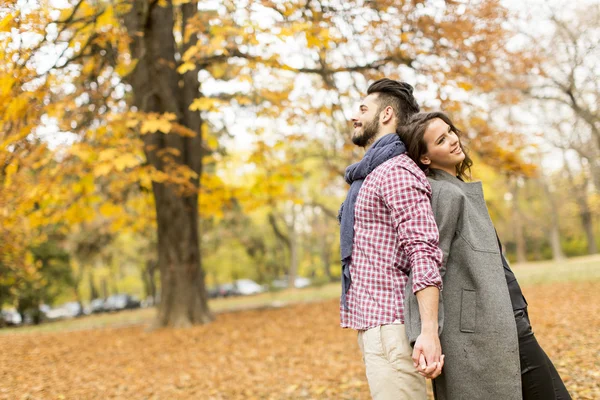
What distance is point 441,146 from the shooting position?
2.36 metres

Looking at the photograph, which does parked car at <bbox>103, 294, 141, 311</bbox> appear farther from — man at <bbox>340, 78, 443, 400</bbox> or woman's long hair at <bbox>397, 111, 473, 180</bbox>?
woman's long hair at <bbox>397, 111, 473, 180</bbox>

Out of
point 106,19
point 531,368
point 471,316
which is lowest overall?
point 531,368

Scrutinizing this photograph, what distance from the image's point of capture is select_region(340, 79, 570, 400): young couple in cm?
205

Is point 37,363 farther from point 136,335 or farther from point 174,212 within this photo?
point 174,212

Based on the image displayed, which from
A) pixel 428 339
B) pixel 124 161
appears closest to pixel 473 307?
pixel 428 339

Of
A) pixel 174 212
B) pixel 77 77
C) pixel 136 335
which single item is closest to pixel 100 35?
pixel 77 77

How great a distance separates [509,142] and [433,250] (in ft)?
31.2

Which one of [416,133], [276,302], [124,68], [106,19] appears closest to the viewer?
[416,133]

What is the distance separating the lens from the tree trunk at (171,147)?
10.1 metres

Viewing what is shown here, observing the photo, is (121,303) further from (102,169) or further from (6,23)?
(6,23)

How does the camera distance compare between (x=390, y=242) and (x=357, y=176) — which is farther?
(x=357, y=176)

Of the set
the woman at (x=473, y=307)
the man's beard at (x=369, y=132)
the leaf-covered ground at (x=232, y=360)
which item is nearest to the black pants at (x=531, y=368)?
the woman at (x=473, y=307)

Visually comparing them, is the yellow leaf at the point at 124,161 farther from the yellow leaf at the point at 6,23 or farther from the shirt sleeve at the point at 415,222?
the shirt sleeve at the point at 415,222

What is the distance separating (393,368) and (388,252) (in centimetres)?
48
